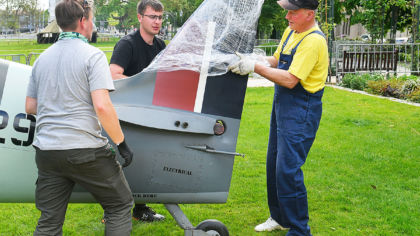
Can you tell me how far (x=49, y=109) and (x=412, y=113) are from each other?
25.4ft

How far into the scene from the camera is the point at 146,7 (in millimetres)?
3725

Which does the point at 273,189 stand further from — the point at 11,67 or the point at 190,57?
the point at 11,67

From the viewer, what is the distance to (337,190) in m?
4.82

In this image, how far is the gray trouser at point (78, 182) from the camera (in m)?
2.47

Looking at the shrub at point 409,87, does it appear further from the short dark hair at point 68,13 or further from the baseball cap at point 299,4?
the short dark hair at point 68,13

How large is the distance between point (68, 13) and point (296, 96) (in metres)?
1.66

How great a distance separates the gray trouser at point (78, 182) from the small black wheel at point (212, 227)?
0.82 metres

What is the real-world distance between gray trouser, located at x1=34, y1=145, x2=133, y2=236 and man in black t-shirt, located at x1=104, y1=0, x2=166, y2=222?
1.07 meters

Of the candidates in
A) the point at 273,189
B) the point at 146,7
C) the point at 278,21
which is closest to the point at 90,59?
the point at 146,7

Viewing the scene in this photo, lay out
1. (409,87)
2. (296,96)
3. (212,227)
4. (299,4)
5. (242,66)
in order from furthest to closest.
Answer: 1. (409,87)
2. (212,227)
3. (296,96)
4. (299,4)
5. (242,66)

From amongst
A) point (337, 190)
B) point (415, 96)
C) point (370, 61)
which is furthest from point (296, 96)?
point (370, 61)

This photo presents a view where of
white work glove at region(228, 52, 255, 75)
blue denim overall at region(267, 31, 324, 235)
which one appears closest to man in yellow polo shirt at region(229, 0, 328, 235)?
blue denim overall at region(267, 31, 324, 235)

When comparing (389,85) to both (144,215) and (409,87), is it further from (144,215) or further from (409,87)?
(144,215)

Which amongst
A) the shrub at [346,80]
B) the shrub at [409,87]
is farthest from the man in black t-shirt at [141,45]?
the shrub at [346,80]
